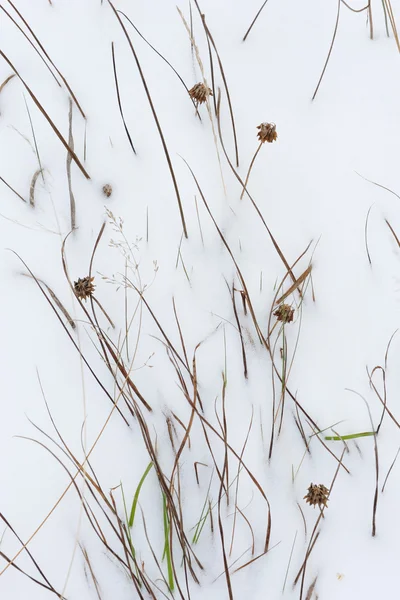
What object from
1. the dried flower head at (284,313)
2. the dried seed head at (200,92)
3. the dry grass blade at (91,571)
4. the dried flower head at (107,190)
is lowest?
the dry grass blade at (91,571)

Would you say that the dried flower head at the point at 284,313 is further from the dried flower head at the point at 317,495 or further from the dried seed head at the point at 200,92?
the dried seed head at the point at 200,92

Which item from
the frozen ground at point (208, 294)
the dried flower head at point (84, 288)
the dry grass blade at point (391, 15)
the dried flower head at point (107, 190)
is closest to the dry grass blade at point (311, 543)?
the frozen ground at point (208, 294)

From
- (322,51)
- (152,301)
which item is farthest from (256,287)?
(322,51)

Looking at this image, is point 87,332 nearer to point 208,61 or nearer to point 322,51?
point 208,61

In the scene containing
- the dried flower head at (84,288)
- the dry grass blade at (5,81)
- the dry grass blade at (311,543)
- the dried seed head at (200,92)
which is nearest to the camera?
the dry grass blade at (311,543)

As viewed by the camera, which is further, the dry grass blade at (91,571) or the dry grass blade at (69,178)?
the dry grass blade at (69,178)

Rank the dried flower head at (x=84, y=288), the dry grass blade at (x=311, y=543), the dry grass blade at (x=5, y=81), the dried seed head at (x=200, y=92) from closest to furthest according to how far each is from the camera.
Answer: the dry grass blade at (x=311, y=543), the dried flower head at (x=84, y=288), the dried seed head at (x=200, y=92), the dry grass blade at (x=5, y=81)

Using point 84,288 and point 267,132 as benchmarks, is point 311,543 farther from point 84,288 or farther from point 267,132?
point 267,132

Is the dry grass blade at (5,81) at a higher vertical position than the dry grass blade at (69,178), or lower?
higher
